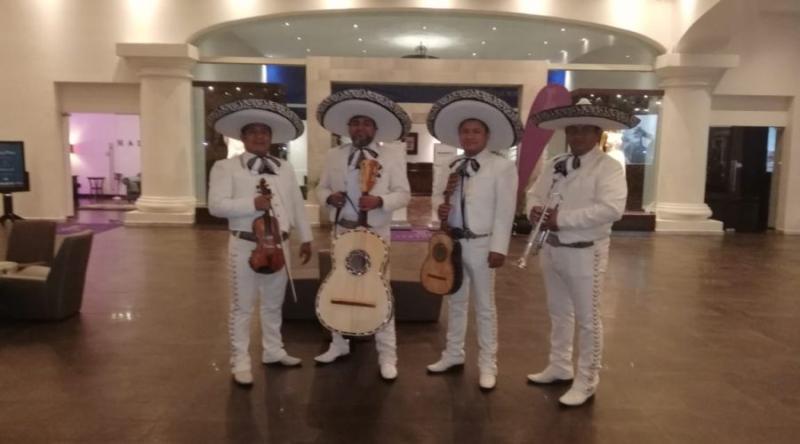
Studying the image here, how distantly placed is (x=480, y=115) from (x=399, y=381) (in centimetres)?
168

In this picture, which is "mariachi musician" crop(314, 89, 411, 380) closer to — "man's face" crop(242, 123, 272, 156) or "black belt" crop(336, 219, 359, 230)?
"black belt" crop(336, 219, 359, 230)

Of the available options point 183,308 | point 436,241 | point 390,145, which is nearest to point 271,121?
point 390,145

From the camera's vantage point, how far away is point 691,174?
12492 millimetres

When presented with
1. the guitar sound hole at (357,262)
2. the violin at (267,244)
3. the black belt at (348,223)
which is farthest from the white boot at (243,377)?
the black belt at (348,223)

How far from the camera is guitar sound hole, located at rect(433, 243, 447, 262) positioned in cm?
360

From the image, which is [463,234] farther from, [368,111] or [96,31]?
[96,31]

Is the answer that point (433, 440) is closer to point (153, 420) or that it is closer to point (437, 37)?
point (153, 420)

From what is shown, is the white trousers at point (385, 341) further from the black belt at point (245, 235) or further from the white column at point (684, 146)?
the white column at point (684, 146)

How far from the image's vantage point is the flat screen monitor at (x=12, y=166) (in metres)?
11.5

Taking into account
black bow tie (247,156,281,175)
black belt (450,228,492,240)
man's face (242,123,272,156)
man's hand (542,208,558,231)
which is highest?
man's face (242,123,272,156)

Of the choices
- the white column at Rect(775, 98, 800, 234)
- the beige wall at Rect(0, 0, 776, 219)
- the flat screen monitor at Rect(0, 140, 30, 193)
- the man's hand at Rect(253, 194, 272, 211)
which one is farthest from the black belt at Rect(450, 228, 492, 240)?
the white column at Rect(775, 98, 800, 234)

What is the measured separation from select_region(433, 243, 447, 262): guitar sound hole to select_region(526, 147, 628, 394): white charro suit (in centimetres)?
55

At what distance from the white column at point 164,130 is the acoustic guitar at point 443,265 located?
31.6ft

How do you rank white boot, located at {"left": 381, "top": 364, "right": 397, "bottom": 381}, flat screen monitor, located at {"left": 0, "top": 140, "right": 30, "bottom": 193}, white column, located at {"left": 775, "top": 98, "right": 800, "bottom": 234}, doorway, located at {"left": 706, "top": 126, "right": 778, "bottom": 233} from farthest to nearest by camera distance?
doorway, located at {"left": 706, "top": 126, "right": 778, "bottom": 233} → white column, located at {"left": 775, "top": 98, "right": 800, "bottom": 234} → flat screen monitor, located at {"left": 0, "top": 140, "right": 30, "bottom": 193} → white boot, located at {"left": 381, "top": 364, "right": 397, "bottom": 381}
